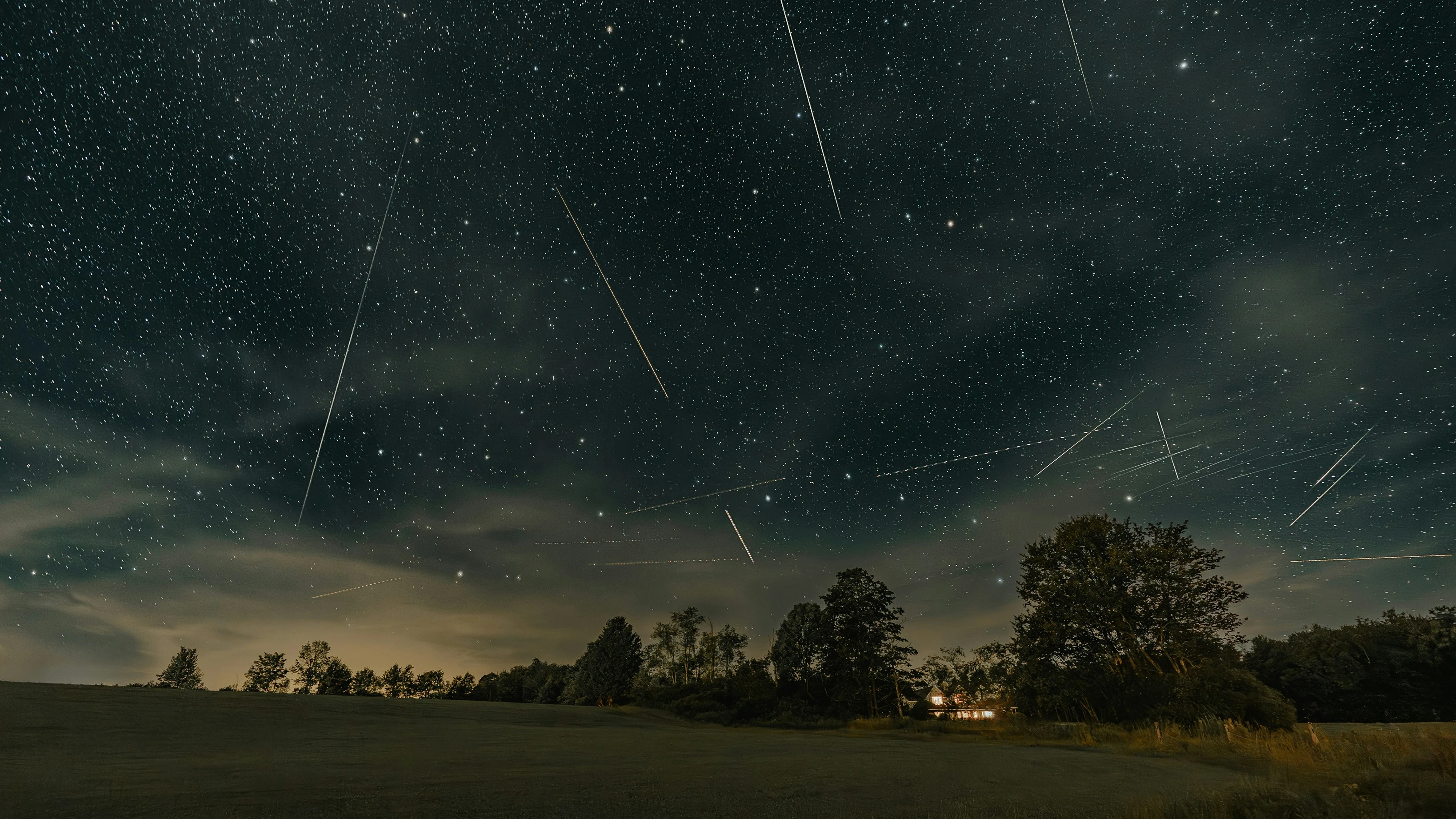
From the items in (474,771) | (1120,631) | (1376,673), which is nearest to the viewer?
(474,771)

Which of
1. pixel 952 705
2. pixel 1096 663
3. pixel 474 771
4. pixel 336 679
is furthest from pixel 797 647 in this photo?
pixel 336 679

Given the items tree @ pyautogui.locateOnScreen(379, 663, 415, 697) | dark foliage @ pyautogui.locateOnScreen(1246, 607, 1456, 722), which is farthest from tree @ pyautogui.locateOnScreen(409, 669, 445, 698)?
dark foliage @ pyautogui.locateOnScreen(1246, 607, 1456, 722)

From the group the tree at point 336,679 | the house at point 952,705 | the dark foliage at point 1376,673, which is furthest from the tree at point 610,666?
the dark foliage at point 1376,673

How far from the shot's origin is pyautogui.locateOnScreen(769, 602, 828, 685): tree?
6425 centimetres

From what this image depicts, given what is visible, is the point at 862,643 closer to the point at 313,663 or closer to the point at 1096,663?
the point at 1096,663

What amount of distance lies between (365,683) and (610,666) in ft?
→ 169

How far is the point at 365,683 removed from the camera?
9519cm

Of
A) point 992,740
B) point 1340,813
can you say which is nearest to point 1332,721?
point 992,740

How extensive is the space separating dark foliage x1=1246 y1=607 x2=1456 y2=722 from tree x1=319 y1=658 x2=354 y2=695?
117 m

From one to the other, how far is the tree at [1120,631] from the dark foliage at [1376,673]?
21.5 m

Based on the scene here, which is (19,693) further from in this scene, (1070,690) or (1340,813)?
(1070,690)

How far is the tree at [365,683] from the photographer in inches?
3681

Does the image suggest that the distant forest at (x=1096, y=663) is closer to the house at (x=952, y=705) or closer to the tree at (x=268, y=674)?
the house at (x=952, y=705)

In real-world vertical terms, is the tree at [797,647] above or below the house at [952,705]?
above
